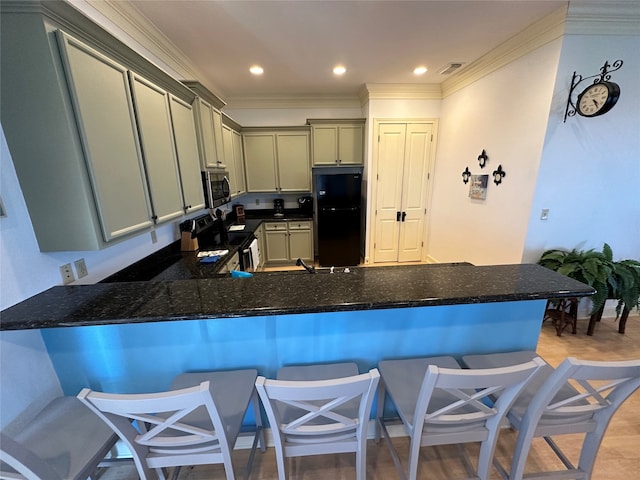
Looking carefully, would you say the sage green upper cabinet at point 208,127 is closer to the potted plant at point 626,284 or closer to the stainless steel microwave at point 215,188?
the stainless steel microwave at point 215,188

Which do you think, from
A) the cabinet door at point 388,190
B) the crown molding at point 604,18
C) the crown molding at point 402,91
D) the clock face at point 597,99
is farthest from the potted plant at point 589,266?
the crown molding at point 402,91

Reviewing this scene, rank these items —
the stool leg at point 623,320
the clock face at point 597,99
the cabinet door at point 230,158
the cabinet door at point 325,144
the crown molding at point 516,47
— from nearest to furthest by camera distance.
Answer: the clock face at point 597,99 → the crown molding at point 516,47 → the stool leg at point 623,320 → the cabinet door at point 230,158 → the cabinet door at point 325,144

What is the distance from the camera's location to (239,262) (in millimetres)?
2744

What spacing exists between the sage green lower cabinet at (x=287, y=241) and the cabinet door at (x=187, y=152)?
1.87 meters

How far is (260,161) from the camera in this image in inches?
167

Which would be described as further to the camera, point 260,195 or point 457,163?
point 260,195

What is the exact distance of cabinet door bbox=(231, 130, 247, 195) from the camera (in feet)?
12.2

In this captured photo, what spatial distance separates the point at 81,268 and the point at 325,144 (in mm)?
3563

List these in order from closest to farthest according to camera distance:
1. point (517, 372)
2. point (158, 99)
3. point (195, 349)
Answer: point (517, 372) → point (195, 349) → point (158, 99)

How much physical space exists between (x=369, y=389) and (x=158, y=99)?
2.18m

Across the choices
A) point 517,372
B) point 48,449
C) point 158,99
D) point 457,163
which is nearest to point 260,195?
point 158,99

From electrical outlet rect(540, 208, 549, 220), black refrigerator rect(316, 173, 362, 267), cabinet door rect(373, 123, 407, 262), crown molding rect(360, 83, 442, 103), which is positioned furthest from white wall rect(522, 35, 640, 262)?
black refrigerator rect(316, 173, 362, 267)

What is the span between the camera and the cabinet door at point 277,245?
420cm

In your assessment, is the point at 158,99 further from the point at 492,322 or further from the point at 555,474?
the point at 555,474
